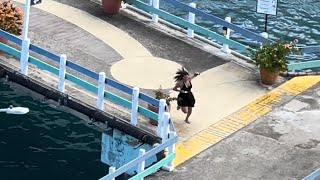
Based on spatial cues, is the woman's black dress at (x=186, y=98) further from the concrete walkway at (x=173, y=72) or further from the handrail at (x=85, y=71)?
the handrail at (x=85, y=71)

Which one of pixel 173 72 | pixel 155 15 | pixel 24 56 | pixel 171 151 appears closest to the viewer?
pixel 171 151

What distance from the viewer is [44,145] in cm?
2983

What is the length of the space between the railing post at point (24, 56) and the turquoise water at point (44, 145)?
0.70 metres

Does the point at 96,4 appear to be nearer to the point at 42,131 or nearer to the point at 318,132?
the point at 42,131

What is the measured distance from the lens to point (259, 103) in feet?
91.1

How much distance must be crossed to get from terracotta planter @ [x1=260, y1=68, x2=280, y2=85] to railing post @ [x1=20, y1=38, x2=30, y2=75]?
24.6 ft

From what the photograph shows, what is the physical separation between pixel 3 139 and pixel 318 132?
1088 cm

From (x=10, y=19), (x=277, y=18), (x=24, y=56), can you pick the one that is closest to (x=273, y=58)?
(x=24, y=56)

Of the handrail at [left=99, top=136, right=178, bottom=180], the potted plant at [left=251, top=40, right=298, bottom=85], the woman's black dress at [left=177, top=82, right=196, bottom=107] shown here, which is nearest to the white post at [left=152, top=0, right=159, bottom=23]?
the potted plant at [left=251, top=40, right=298, bottom=85]

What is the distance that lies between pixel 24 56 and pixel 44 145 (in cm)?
372

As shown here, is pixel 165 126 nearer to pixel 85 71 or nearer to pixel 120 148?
pixel 120 148

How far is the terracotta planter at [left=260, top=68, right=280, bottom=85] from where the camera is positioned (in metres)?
28.6

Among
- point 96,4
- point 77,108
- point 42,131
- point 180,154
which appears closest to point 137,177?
point 180,154

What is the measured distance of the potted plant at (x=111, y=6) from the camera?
3309 cm
